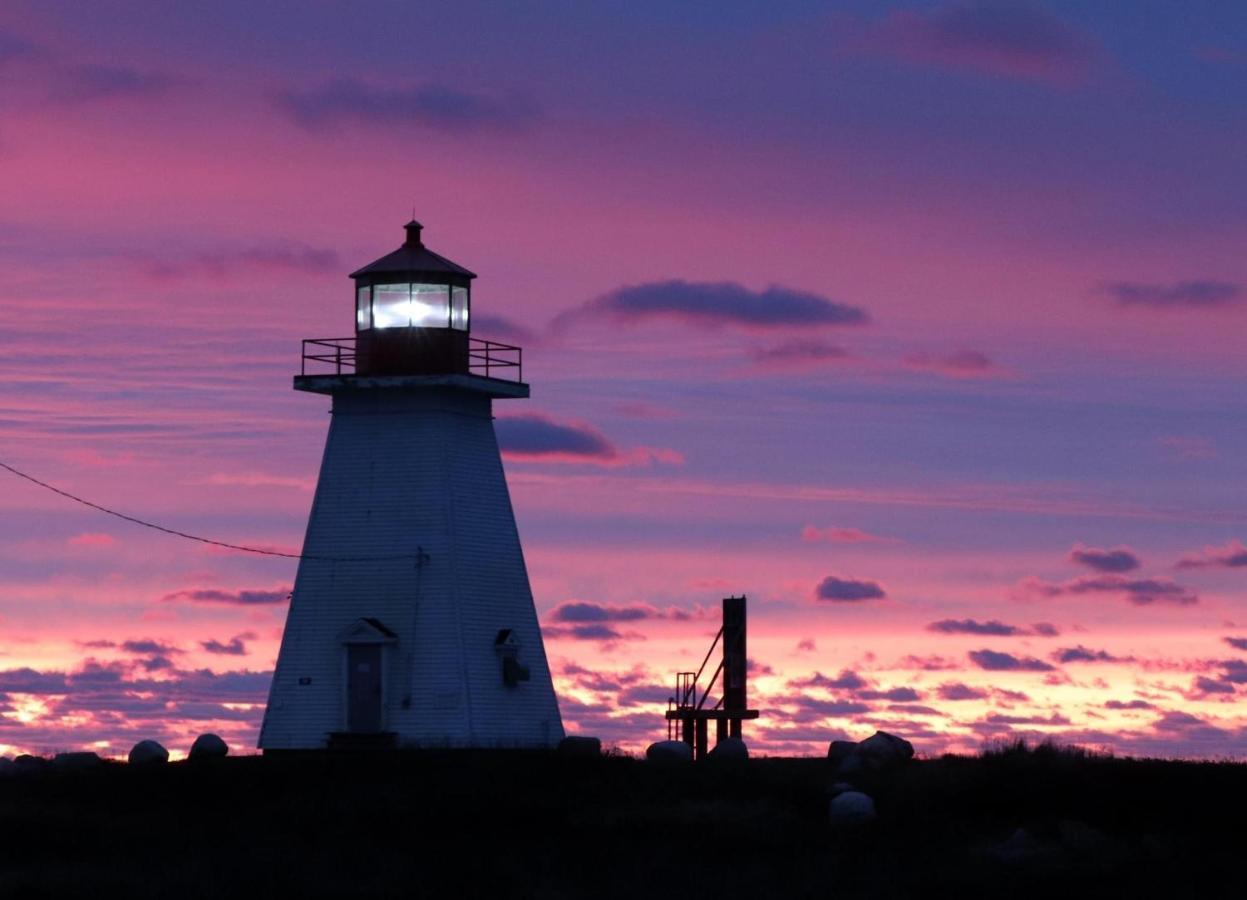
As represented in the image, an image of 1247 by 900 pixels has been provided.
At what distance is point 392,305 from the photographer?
56.6 meters

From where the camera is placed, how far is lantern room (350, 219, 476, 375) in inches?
2213

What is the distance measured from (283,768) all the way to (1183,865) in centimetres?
1972

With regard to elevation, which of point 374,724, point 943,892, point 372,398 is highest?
point 372,398

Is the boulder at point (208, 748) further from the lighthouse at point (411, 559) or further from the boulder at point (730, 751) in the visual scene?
the boulder at point (730, 751)

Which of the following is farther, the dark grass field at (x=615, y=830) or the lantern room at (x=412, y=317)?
the lantern room at (x=412, y=317)

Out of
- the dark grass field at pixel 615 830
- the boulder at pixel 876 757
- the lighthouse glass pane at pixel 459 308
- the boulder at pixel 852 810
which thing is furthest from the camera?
the lighthouse glass pane at pixel 459 308

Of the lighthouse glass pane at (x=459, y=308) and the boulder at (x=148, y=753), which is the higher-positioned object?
the lighthouse glass pane at (x=459, y=308)

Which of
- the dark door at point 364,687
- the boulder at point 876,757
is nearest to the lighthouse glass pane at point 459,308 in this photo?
the dark door at point 364,687

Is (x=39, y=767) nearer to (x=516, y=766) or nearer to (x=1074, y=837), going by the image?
(x=516, y=766)

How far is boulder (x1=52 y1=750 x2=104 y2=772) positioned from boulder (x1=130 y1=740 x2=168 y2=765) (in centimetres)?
79

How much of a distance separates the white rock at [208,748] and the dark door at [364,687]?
358 centimetres

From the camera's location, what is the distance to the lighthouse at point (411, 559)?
5416 centimetres

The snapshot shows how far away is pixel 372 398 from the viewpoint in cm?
5594

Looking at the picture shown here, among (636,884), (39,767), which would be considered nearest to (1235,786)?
(636,884)
